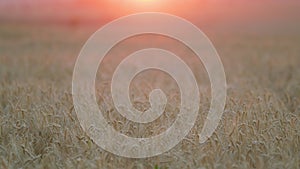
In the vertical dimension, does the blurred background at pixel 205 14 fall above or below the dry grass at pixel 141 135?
above

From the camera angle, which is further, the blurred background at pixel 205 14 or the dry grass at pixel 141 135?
the blurred background at pixel 205 14

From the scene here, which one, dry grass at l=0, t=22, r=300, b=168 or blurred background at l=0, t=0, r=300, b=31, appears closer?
dry grass at l=0, t=22, r=300, b=168

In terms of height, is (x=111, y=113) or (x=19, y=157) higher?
(x=111, y=113)

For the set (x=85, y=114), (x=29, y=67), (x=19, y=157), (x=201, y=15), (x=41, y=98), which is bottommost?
(x=19, y=157)

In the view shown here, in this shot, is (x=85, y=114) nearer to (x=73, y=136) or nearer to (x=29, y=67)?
(x=73, y=136)

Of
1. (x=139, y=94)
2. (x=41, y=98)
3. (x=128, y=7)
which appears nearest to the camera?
(x=41, y=98)

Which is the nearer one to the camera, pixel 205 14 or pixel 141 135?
pixel 141 135

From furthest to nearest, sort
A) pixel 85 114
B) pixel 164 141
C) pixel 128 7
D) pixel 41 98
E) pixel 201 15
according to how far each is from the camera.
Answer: pixel 201 15, pixel 128 7, pixel 41 98, pixel 85 114, pixel 164 141

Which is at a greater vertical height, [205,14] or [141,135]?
[205,14]

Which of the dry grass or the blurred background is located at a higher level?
the blurred background

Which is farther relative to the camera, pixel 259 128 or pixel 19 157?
pixel 259 128

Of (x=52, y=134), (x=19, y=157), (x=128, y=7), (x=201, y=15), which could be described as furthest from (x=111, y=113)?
(x=201, y=15)

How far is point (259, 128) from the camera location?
15.1ft

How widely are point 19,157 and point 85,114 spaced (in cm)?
104
